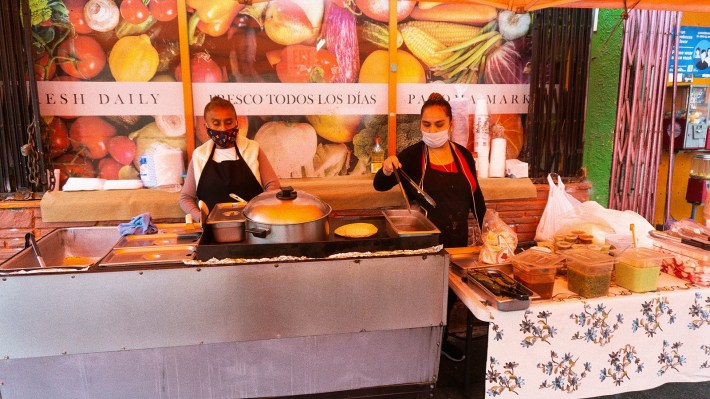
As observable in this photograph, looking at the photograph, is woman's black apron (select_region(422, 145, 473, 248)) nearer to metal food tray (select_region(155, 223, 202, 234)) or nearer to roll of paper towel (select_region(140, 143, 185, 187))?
metal food tray (select_region(155, 223, 202, 234))

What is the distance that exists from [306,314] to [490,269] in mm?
955

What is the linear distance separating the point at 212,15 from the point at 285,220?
2257 mm

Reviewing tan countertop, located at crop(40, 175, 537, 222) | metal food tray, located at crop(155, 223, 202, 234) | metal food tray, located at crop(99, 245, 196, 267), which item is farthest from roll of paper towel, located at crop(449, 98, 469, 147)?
metal food tray, located at crop(99, 245, 196, 267)

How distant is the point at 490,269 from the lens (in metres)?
2.32

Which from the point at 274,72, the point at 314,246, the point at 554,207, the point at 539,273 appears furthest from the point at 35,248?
the point at 554,207

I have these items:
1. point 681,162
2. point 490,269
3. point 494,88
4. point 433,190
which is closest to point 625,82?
point 494,88

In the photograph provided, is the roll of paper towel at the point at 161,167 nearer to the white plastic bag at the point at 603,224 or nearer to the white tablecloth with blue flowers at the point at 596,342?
the white tablecloth with blue flowers at the point at 596,342

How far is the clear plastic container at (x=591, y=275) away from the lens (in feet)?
6.89

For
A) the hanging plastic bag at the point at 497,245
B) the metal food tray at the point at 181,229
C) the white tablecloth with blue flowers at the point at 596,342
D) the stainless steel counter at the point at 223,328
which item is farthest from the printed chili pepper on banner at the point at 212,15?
the white tablecloth with blue flowers at the point at 596,342

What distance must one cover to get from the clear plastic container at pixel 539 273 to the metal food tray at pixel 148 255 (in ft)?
4.84

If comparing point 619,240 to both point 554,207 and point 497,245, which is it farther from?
point 554,207

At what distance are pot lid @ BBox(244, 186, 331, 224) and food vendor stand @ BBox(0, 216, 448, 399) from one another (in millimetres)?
174

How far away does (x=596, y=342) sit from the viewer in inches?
83.7

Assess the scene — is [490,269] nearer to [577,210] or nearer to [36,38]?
[577,210]
